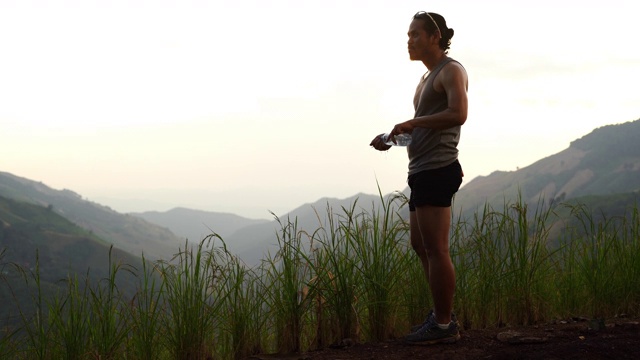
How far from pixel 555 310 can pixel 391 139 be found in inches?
85.3

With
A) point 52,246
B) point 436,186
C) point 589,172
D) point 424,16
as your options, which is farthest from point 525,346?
point 589,172

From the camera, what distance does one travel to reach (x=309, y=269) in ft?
13.6

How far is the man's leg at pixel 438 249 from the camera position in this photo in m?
3.70

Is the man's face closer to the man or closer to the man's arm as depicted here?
the man

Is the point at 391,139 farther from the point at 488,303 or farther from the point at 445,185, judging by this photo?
the point at 488,303

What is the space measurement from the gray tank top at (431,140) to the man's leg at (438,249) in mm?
271

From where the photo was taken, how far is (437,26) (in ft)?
12.4

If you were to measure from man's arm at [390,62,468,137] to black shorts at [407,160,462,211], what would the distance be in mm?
267

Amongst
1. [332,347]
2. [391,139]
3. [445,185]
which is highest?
[391,139]

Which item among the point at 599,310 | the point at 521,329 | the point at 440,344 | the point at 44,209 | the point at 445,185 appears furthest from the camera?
the point at 44,209

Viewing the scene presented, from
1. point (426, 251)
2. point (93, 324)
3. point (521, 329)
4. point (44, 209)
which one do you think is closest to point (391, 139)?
point (426, 251)

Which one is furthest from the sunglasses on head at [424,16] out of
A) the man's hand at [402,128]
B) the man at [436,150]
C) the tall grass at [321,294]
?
the tall grass at [321,294]

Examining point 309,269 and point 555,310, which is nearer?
point 309,269

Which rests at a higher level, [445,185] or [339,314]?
[445,185]
